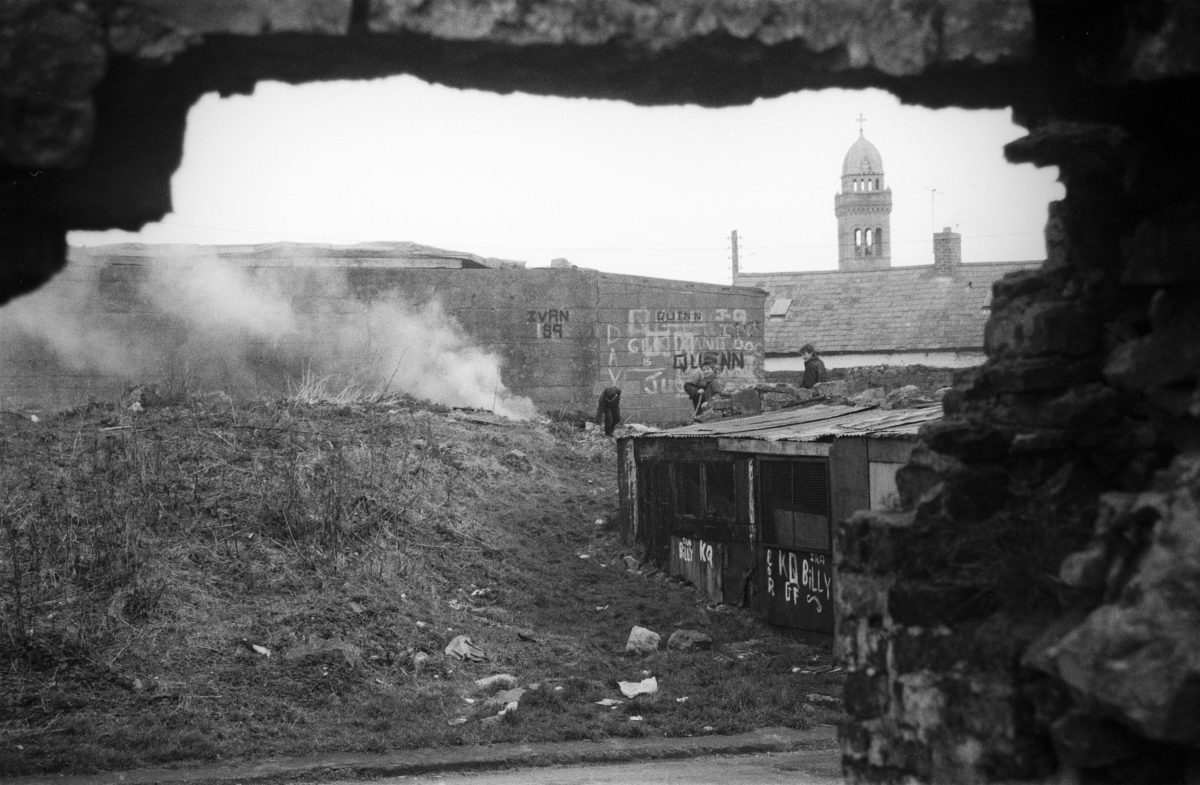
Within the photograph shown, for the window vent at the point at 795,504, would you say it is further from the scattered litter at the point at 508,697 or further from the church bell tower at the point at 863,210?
the church bell tower at the point at 863,210

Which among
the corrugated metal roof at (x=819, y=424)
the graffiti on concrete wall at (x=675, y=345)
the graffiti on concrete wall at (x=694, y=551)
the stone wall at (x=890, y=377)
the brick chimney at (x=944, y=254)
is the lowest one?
the graffiti on concrete wall at (x=694, y=551)

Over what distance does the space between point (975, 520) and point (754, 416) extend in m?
11.7

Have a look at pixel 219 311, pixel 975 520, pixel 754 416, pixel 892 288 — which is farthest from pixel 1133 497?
pixel 892 288

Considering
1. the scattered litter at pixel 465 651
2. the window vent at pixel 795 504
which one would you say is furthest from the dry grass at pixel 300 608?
the window vent at pixel 795 504

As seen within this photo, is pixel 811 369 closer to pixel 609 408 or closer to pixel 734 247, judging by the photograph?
pixel 609 408

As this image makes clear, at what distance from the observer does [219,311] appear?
23547mm

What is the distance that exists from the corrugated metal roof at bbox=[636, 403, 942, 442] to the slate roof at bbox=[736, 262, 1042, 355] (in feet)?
74.0

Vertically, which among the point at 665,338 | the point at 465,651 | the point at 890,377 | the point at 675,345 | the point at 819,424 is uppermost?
the point at 665,338

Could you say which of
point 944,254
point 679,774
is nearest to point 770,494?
point 679,774

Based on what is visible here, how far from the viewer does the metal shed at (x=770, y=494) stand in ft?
36.2

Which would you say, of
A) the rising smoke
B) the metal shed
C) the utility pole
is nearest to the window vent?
the metal shed

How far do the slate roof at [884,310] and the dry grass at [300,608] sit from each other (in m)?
22.7

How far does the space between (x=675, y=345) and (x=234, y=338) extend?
8.79m

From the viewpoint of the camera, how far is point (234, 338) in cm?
2367
